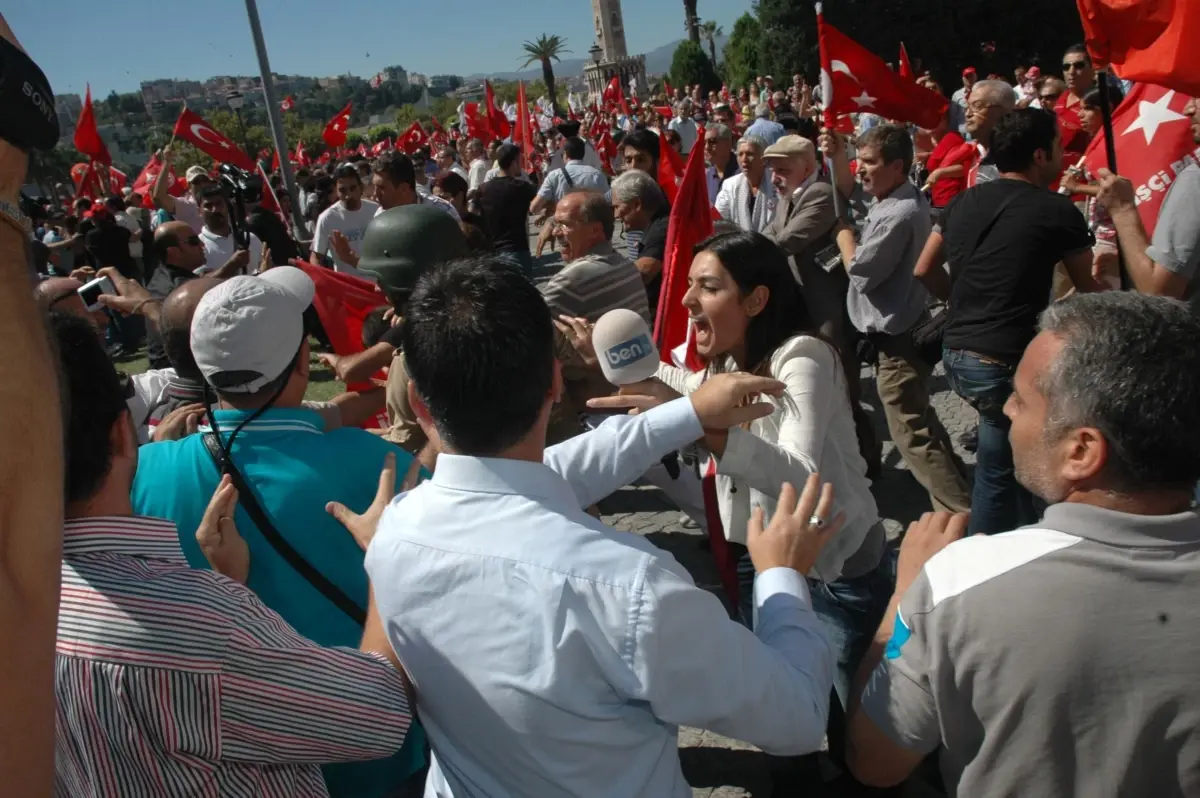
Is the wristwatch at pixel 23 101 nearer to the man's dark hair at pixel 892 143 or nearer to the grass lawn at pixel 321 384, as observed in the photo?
the man's dark hair at pixel 892 143

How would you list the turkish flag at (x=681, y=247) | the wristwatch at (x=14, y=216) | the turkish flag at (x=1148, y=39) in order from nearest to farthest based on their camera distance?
the wristwatch at (x=14, y=216) < the turkish flag at (x=1148, y=39) < the turkish flag at (x=681, y=247)

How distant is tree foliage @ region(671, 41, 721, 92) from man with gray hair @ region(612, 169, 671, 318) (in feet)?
161

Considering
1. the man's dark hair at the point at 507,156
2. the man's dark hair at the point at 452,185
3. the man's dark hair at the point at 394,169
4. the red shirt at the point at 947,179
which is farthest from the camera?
the man's dark hair at the point at 507,156

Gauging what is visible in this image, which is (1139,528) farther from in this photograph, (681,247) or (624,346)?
(681,247)

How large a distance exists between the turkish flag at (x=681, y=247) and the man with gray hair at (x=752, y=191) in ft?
5.53

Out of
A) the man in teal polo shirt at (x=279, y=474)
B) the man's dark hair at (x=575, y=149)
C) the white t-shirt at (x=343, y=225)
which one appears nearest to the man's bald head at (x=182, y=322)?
the man in teal polo shirt at (x=279, y=474)

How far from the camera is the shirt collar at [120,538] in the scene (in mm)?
1224

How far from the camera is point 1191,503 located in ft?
4.42

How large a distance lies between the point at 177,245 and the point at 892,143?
14.8ft

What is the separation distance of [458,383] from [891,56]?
36895 millimetres

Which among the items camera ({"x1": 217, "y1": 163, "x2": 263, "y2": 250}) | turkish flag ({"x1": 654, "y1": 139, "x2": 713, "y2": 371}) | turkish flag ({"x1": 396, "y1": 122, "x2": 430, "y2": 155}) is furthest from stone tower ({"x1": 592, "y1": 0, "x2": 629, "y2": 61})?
turkish flag ({"x1": 654, "y1": 139, "x2": 713, "y2": 371})

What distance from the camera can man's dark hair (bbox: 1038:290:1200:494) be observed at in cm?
129

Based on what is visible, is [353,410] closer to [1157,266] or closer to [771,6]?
[1157,266]

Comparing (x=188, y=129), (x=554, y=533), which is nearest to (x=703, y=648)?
(x=554, y=533)
